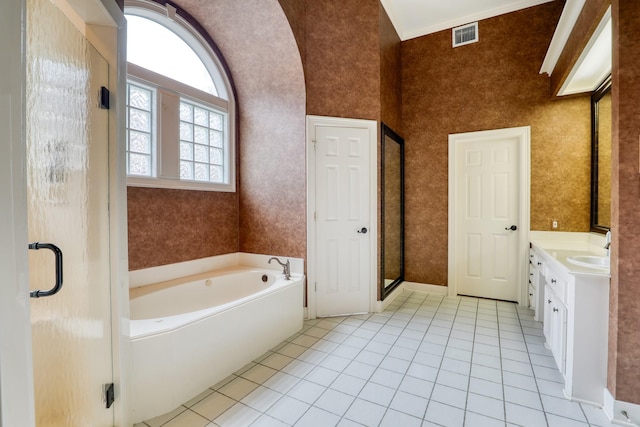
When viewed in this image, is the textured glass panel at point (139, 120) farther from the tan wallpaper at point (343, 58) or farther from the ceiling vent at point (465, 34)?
the ceiling vent at point (465, 34)

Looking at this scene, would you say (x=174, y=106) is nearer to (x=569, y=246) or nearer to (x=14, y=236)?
(x=14, y=236)

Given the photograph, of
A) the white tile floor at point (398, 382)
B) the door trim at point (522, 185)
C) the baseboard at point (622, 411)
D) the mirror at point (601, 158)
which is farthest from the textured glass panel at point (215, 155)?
the mirror at point (601, 158)

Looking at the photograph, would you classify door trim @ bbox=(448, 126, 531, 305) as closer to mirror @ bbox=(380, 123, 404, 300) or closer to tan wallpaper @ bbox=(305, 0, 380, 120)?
mirror @ bbox=(380, 123, 404, 300)

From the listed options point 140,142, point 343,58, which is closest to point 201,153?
point 140,142

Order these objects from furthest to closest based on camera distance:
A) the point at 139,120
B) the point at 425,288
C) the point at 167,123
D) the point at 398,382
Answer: the point at 425,288
the point at 167,123
the point at 139,120
the point at 398,382

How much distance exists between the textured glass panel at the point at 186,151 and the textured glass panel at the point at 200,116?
27 centimetres

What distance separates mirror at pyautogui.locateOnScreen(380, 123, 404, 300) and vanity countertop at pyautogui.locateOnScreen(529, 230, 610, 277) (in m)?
1.49

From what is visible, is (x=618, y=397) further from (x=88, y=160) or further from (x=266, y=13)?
(x=266, y=13)

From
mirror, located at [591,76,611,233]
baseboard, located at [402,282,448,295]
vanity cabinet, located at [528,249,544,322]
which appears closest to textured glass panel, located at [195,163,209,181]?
baseboard, located at [402,282,448,295]

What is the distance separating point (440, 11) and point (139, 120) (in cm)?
363

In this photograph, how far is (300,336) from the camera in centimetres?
276

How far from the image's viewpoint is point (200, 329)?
1927 mm

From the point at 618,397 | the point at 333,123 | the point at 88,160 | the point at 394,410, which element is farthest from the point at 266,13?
the point at 618,397

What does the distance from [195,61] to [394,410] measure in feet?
11.7
